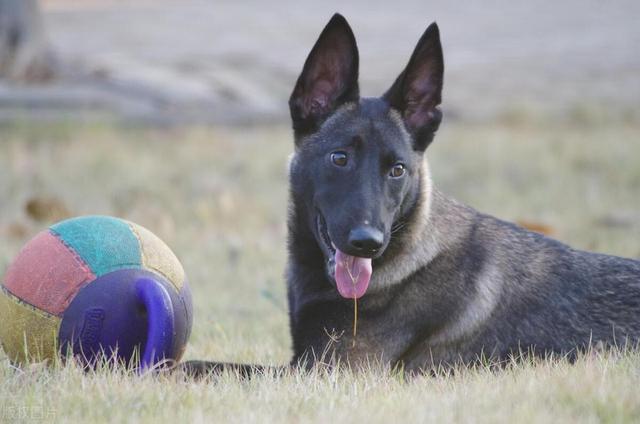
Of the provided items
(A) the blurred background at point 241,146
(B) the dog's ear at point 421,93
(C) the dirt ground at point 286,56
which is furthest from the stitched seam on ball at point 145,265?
(C) the dirt ground at point 286,56

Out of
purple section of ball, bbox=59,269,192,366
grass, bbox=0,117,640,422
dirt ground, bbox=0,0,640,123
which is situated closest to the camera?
grass, bbox=0,117,640,422

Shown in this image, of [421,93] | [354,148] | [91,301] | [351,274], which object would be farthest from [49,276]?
[421,93]

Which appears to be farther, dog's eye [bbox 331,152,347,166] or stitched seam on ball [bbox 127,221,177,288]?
dog's eye [bbox 331,152,347,166]

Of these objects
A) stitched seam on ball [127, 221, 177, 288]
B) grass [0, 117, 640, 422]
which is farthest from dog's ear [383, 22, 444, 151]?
stitched seam on ball [127, 221, 177, 288]

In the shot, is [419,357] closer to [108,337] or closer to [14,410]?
[108,337]

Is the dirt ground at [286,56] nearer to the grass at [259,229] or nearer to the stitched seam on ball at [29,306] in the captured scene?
the grass at [259,229]

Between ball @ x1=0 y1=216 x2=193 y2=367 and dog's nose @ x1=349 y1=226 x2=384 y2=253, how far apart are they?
2.99ft

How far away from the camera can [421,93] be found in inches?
203

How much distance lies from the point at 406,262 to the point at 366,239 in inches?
20.5

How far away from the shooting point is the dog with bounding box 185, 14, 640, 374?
475cm

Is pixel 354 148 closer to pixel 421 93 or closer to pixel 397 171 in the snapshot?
pixel 397 171

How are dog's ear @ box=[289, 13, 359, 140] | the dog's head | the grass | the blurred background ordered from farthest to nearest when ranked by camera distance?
the blurred background → dog's ear @ box=[289, 13, 359, 140] → the dog's head → the grass

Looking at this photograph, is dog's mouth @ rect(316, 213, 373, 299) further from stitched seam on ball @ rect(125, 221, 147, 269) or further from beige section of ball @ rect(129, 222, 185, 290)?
stitched seam on ball @ rect(125, 221, 147, 269)

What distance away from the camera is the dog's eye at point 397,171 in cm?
487
